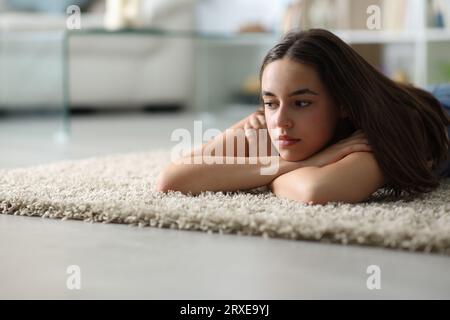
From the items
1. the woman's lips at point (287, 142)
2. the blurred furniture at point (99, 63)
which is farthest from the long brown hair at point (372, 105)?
the blurred furniture at point (99, 63)

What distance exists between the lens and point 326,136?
54.0 inches

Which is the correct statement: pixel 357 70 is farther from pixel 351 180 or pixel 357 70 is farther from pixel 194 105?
pixel 194 105

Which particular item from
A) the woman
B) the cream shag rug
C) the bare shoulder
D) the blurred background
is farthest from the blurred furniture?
the bare shoulder

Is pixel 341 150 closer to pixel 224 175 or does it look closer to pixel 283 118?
pixel 283 118

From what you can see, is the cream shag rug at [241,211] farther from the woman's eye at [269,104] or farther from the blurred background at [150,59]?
the blurred background at [150,59]

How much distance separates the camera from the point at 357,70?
4.45 ft

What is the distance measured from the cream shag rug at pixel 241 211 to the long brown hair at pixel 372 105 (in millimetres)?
48

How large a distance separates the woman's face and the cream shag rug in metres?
0.11

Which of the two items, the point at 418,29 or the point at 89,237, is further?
the point at 418,29

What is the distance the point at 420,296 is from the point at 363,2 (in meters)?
2.95

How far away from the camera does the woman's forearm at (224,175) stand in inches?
54.6

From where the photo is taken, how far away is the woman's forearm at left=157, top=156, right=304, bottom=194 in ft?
4.55

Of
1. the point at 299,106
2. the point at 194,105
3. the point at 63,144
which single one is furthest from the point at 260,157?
the point at 194,105
